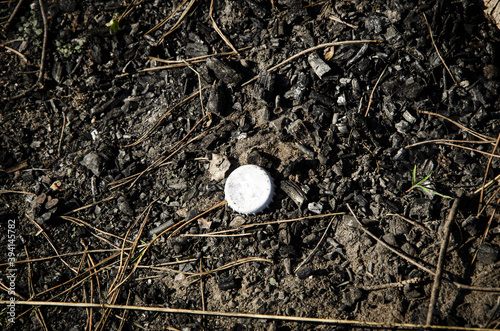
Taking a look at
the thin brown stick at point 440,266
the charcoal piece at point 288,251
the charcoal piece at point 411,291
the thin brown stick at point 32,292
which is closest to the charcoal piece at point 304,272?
the charcoal piece at point 288,251

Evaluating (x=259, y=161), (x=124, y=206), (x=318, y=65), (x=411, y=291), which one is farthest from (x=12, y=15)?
(x=411, y=291)

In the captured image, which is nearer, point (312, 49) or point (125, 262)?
point (125, 262)

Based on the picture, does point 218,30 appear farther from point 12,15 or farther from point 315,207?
point 12,15

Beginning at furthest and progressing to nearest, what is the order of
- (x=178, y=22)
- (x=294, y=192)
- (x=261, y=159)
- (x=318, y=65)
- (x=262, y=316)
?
(x=178, y=22) < (x=318, y=65) < (x=261, y=159) < (x=294, y=192) < (x=262, y=316)

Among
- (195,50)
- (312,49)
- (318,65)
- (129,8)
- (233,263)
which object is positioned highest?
(129,8)

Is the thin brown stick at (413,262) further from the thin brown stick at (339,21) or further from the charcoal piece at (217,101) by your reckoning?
the thin brown stick at (339,21)

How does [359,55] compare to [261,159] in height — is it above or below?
above

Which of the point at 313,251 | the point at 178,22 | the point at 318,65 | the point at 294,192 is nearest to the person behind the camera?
the point at 313,251


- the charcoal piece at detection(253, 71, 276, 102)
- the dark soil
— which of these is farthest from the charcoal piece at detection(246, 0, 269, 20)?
the charcoal piece at detection(253, 71, 276, 102)
